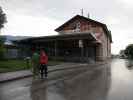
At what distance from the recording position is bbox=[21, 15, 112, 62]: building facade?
33.1 m

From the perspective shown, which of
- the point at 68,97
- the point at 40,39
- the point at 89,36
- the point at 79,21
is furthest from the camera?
the point at 79,21

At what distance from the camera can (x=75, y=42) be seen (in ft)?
124

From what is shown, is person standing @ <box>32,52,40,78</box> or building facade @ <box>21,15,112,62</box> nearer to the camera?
person standing @ <box>32,52,40,78</box>

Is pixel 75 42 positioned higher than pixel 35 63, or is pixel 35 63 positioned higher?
pixel 75 42

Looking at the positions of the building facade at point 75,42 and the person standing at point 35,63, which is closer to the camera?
the person standing at point 35,63

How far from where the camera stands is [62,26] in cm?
4862

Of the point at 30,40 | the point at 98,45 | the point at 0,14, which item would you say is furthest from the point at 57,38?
the point at 0,14

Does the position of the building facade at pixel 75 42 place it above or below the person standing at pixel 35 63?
above

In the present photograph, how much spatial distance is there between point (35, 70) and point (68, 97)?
5.56m

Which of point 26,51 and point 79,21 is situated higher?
point 79,21

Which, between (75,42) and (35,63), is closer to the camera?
(35,63)

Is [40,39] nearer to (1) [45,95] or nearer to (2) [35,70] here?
(2) [35,70]

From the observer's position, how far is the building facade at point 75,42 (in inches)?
1304

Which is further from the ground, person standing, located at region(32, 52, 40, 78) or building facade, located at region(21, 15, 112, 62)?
building facade, located at region(21, 15, 112, 62)
